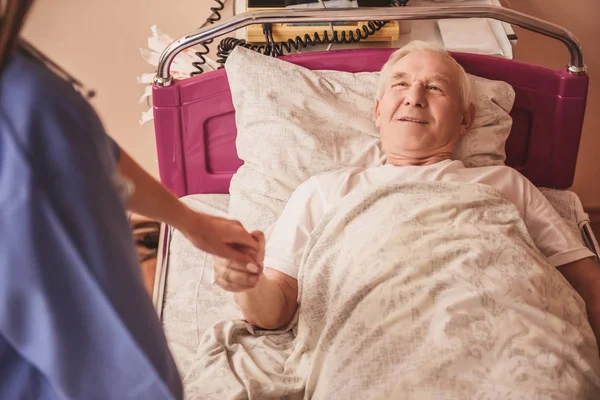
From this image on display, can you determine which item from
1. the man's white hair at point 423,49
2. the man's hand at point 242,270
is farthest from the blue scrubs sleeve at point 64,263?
the man's white hair at point 423,49

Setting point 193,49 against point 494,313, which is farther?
point 193,49

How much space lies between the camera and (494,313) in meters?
1.20

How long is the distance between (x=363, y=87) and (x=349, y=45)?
23 centimetres

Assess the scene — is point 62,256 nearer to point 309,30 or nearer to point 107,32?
point 309,30

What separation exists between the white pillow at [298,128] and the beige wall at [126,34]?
62 cm

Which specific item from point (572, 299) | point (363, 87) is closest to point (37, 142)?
point (572, 299)

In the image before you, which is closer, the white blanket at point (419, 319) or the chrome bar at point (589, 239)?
the white blanket at point (419, 319)

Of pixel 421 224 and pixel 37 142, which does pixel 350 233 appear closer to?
pixel 421 224

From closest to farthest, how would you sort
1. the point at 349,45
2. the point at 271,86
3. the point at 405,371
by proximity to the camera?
the point at 405,371
the point at 271,86
the point at 349,45

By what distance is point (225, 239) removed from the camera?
0.94 m

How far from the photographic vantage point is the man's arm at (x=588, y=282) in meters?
1.40

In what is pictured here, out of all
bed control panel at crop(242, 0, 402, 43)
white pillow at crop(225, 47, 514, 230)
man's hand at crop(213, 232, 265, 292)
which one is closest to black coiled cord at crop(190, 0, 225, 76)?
bed control panel at crop(242, 0, 402, 43)

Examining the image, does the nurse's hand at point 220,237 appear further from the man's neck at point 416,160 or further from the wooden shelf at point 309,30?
the wooden shelf at point 309,30

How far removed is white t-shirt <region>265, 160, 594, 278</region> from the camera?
1.44 meters
